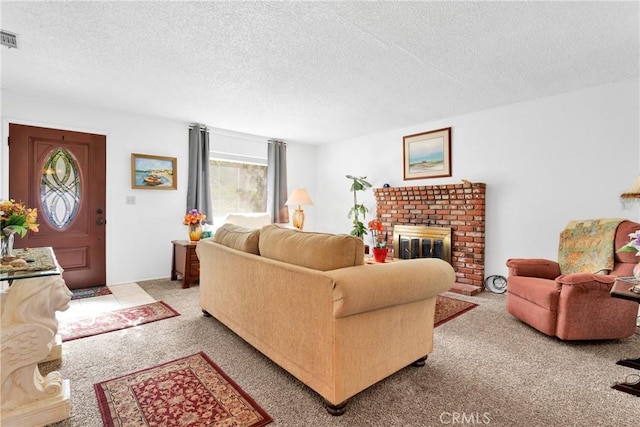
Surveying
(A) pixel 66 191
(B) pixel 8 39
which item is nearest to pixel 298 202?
Result: (A) pixel 66 191

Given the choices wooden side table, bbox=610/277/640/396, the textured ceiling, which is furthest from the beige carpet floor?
the textured ceiling

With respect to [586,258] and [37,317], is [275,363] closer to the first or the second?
[37,317]

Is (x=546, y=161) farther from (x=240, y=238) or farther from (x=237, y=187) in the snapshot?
(x=237, y=187)

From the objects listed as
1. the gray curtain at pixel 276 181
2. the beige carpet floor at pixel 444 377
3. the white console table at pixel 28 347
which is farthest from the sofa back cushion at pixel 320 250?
the gray curtain at pixel 276 181

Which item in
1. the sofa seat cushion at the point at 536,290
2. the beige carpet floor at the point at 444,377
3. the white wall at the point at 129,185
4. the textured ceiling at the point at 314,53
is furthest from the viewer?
A: the white wall at the point at 129,185

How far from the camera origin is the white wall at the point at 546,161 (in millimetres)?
3188

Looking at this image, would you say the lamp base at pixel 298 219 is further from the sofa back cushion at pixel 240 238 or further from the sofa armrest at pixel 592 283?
the sofa armrest at pixel 592 283

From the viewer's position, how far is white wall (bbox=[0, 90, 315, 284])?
12.5 ft

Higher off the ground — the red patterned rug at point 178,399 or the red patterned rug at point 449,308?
the red patterned rug at point 449,308

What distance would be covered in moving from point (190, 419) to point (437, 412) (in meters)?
1.23

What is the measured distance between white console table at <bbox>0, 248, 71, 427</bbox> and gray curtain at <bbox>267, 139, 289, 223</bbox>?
4223 millimetres

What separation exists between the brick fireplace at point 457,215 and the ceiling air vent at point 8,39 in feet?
14.6

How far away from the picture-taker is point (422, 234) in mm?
4660

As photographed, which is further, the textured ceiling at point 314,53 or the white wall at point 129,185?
the white wall at point 129,185
